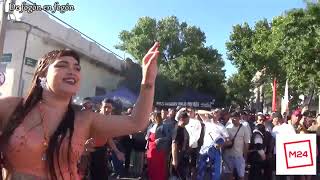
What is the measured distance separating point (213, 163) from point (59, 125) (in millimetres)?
7092

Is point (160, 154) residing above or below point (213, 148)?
below

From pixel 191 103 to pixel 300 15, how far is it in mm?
7372

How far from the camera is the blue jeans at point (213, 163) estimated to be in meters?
9.23

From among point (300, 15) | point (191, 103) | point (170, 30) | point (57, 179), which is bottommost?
point (57, 179)

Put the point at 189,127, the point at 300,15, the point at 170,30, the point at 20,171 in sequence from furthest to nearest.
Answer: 1. the point at 170,30
2. the point at 300,15
3. the point at 189,127
4. the point at 20,171

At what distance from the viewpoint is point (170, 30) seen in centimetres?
4456

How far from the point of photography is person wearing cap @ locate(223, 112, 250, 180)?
32.3 feet

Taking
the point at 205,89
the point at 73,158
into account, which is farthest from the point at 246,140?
the point at 205,89

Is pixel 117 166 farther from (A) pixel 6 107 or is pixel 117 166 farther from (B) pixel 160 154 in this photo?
(A) pixel 6 107

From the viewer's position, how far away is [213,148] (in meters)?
9.35

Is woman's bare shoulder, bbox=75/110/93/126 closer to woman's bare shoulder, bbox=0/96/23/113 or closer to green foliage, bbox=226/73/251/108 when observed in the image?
woman's bare shoulder, bbox=0/96/23/113

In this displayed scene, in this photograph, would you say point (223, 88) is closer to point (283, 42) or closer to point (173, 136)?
point (283, 42)

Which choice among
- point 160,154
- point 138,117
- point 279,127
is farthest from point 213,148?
point 138,117

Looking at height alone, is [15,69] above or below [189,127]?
above
